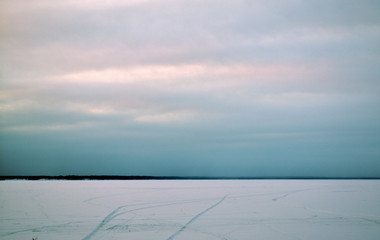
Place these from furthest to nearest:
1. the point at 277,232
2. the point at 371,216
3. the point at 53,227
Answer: the point at 371,216 < the point at 53,227 < the point at 277,232

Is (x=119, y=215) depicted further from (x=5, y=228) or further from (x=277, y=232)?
(x=277, y=232)

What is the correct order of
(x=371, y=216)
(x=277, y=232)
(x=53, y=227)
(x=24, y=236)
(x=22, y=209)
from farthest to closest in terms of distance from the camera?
1. (x=22, y=209)
2. (x=371, y=216)
3. (x=53, y=227)
4. (x=277, y=232)
5. (x=24, y=236)

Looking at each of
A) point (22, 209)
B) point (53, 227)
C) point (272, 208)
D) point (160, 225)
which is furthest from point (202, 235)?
point (22, 209)

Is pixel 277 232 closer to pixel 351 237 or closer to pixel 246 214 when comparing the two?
pixel 351 237

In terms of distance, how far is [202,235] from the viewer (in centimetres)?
1070

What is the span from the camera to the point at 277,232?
1122 centimetres

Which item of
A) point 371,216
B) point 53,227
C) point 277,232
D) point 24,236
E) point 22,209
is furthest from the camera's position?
point 22,209

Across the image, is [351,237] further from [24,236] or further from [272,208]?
[24,236]

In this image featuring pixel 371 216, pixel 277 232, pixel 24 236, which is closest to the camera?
pixel 24 236

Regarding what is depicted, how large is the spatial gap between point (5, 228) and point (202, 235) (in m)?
5.82

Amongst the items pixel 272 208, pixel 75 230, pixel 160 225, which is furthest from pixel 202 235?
pixel 272 208

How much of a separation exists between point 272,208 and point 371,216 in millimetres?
4026

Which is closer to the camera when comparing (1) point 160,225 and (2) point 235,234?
(2) point 235,234

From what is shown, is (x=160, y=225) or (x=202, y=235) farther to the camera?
(x=160, y=225)
